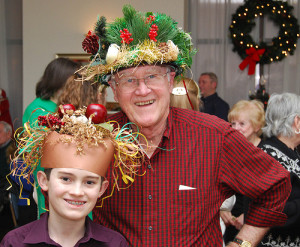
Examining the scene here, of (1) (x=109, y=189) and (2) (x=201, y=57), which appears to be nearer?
(1) (x=109, y=189)

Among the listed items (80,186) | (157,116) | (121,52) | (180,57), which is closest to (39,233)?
(80,186)

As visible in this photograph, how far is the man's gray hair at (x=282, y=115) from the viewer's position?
3.02m

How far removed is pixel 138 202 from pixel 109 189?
14cm

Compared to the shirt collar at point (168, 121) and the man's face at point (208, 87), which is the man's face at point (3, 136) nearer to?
the man's face at point (208, 87)

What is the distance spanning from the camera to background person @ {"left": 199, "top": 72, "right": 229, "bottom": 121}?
20.1 ft

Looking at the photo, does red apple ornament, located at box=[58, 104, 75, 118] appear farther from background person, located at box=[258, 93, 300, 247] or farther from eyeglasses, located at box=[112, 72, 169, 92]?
background person, located at box=[258, 93, 300, 247]

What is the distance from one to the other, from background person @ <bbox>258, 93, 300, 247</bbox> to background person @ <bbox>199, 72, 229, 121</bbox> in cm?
292

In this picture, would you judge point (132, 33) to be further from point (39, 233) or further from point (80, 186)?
point (39, 233)

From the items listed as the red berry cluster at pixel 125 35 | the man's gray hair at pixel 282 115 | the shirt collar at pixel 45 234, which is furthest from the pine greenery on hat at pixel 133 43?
the man's gray hair at pixel 282 115

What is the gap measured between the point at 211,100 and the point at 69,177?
4.84m

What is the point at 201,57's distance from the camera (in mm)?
7652

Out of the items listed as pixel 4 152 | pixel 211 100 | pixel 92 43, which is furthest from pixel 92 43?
pixel 211 100

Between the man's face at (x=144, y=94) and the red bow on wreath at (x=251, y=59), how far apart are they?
18.7 feet

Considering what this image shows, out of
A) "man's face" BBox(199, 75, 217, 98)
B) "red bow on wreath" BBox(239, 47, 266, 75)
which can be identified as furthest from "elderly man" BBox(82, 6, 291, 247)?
"red bow on wreath" BBox(239, 47, 266, 75)
